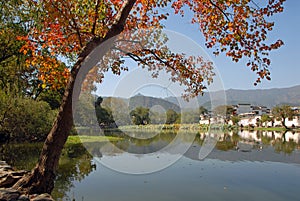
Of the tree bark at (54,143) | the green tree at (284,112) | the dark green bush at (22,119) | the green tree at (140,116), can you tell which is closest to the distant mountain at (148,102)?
the green tree at (140,116)

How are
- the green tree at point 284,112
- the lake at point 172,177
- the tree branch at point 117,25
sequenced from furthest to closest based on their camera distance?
1. the green tree at point 284,112
2. the lake at point 172,177
3. the tree branch at point 117,25

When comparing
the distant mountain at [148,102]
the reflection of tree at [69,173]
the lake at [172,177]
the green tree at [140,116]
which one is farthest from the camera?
the reflection of tree at [69,173]

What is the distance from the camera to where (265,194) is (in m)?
8.74

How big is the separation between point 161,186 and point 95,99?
421 cm

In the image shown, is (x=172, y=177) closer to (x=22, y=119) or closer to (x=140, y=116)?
(x=140, y=116)

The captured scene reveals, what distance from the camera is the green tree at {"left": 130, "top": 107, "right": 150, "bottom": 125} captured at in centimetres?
642

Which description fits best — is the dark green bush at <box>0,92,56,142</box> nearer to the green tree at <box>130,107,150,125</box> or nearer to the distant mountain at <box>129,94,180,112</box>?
the green tree at <box>130,107,150,125</box>

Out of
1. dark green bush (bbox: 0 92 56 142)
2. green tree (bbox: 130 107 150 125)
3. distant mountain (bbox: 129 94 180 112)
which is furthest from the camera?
dark green bush (bbox: 0 92 56 142)

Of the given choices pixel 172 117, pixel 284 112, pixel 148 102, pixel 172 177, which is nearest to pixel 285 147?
pixel 172 177

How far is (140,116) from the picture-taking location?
21.9ft

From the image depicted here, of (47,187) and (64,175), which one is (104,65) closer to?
(47,187)

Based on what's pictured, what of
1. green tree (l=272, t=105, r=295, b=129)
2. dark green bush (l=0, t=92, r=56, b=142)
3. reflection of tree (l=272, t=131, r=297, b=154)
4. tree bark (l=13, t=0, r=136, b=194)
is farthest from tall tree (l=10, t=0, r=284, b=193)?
green tree (l=272, t=105, r=295, b=129)

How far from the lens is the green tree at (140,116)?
21.1ft

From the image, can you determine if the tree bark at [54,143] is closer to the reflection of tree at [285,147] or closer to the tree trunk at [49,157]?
the tree trunk at [49,157]
